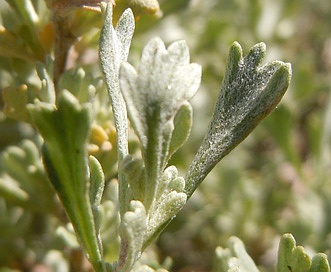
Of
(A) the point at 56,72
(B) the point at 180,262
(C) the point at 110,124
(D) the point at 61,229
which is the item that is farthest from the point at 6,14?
(B) the point at 180,262

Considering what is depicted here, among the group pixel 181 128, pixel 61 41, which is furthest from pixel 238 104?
pixel 61 41

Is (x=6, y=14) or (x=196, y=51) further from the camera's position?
(x=196, y=51)

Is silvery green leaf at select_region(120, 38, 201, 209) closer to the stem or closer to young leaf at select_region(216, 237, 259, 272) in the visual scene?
young leaf at select_region(216, 237, 259, 272)

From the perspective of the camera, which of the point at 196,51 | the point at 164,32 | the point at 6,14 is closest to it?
the point at 6,14

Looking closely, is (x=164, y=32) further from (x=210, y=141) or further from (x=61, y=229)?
(x=210, y=141)

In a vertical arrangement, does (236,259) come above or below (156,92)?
below

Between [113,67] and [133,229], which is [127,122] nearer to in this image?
[113,67]
